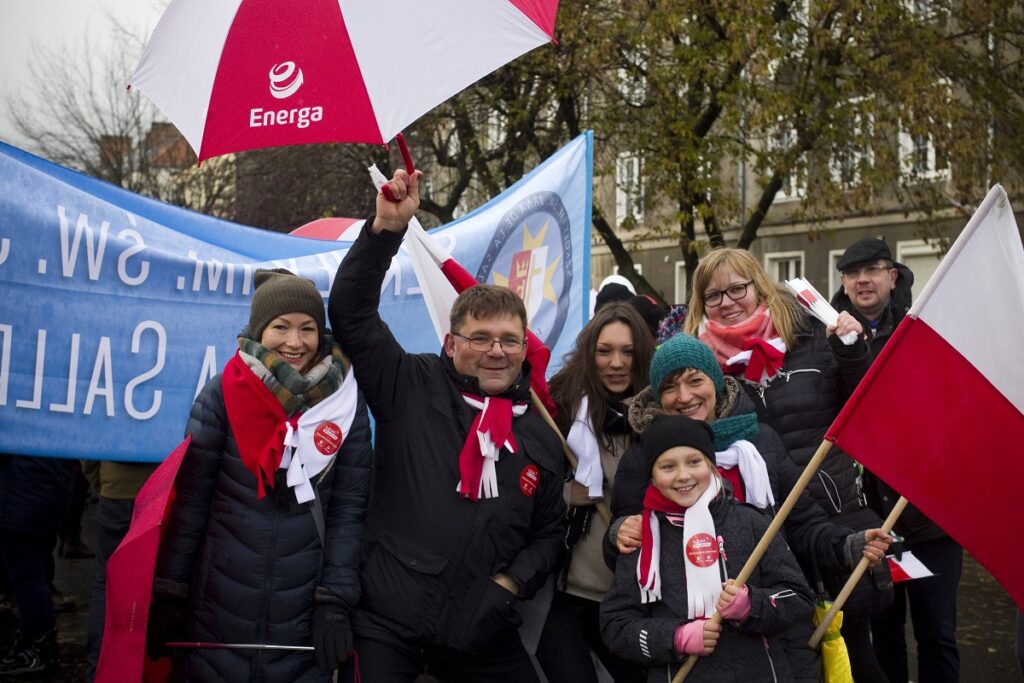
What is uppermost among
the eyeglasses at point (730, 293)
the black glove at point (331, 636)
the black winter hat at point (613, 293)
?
the eyeglasses at point (730, 293)

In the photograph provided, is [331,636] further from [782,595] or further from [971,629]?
[971,629]

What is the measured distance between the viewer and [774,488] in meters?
3.69

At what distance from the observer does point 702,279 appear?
14.5 feet

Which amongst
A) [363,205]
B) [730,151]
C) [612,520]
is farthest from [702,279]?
[363,205]

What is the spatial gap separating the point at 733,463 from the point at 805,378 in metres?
0.68

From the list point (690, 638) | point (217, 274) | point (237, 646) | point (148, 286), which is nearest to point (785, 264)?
point (217, 274)

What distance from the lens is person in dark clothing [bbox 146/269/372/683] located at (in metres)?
3.42

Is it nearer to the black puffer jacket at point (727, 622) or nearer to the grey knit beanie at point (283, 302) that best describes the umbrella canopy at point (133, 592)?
the grey knit beanie at point (283, 302)

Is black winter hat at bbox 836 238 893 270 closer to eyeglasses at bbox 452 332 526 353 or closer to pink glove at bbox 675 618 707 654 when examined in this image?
eyeglasses at bbox 452 332 526 353

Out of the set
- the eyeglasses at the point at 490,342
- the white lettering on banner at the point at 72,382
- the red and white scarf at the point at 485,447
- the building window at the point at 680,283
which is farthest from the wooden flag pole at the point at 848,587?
the building window at the point at 680,283

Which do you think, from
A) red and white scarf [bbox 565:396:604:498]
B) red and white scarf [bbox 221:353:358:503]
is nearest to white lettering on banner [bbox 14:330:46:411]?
red and white scarf [bbox 221:353:358:503]

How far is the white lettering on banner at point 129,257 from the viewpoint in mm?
5074

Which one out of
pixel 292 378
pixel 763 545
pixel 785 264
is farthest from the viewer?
pixel 785 264

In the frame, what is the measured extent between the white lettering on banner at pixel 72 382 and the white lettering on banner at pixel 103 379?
2.6 inches
